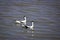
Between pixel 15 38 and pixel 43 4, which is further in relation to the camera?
pixel 43 4

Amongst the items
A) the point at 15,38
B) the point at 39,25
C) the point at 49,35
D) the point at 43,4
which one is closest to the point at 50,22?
the point at 39,25

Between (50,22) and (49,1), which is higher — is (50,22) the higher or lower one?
the lower one

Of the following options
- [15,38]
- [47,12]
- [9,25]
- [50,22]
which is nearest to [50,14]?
[47,12]

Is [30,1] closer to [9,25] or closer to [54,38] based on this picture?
[9,25]

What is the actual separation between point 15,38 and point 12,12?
5.38 meters

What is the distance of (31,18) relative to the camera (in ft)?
63.2

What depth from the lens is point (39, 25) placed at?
1777cm

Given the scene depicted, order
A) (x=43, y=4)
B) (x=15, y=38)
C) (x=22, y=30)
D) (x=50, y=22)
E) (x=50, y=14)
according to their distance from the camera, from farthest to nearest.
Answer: (x=43, y=4) < (x=50, y=14) < (x=50, y=22) < (x=22, y=30) < (x=15, y=38)

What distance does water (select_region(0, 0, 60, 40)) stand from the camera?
16172 mm

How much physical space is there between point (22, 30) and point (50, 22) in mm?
2463

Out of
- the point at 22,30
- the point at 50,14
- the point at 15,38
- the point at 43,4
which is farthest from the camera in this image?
the point at 43,4

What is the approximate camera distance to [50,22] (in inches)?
726

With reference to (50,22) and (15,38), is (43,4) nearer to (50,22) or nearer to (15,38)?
(50,22)

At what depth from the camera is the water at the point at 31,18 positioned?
637 inches
